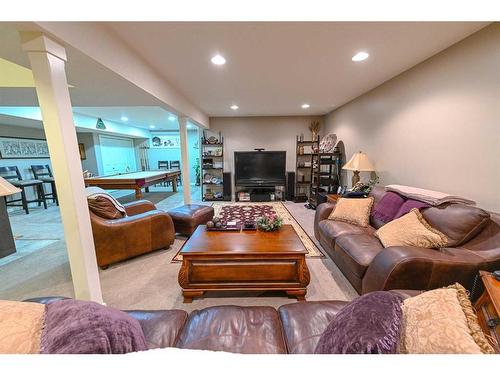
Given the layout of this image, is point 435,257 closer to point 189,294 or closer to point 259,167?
point 189,294

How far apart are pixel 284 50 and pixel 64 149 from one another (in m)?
2.08

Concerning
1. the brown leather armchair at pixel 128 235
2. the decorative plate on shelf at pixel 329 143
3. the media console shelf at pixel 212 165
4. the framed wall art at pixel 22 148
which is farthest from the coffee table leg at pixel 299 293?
the framed wall art at pixel 22 148

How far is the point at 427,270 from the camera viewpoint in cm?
137

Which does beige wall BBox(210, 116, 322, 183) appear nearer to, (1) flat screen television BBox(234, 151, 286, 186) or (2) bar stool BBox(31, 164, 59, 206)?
(1) flat screen television BBox(234, 151, 286, 186)

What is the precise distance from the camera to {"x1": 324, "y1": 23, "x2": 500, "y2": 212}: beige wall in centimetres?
171

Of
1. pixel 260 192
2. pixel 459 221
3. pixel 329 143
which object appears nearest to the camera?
pixel 459 221

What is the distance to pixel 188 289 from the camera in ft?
5.68

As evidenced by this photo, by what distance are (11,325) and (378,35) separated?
9.23 feet

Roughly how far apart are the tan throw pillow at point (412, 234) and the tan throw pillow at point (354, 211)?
49 cm

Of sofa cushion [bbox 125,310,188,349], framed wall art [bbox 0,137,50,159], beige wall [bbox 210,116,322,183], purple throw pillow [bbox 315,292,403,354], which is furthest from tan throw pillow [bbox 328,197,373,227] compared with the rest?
framed wall art [bbox 0,137,50,159]

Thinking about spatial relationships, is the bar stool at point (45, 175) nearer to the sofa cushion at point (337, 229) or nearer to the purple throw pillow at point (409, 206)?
the sofa cushion at point (337, 229)

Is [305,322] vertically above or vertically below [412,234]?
below

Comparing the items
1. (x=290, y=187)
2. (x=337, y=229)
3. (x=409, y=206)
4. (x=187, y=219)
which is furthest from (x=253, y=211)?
(x=409, y=206)
